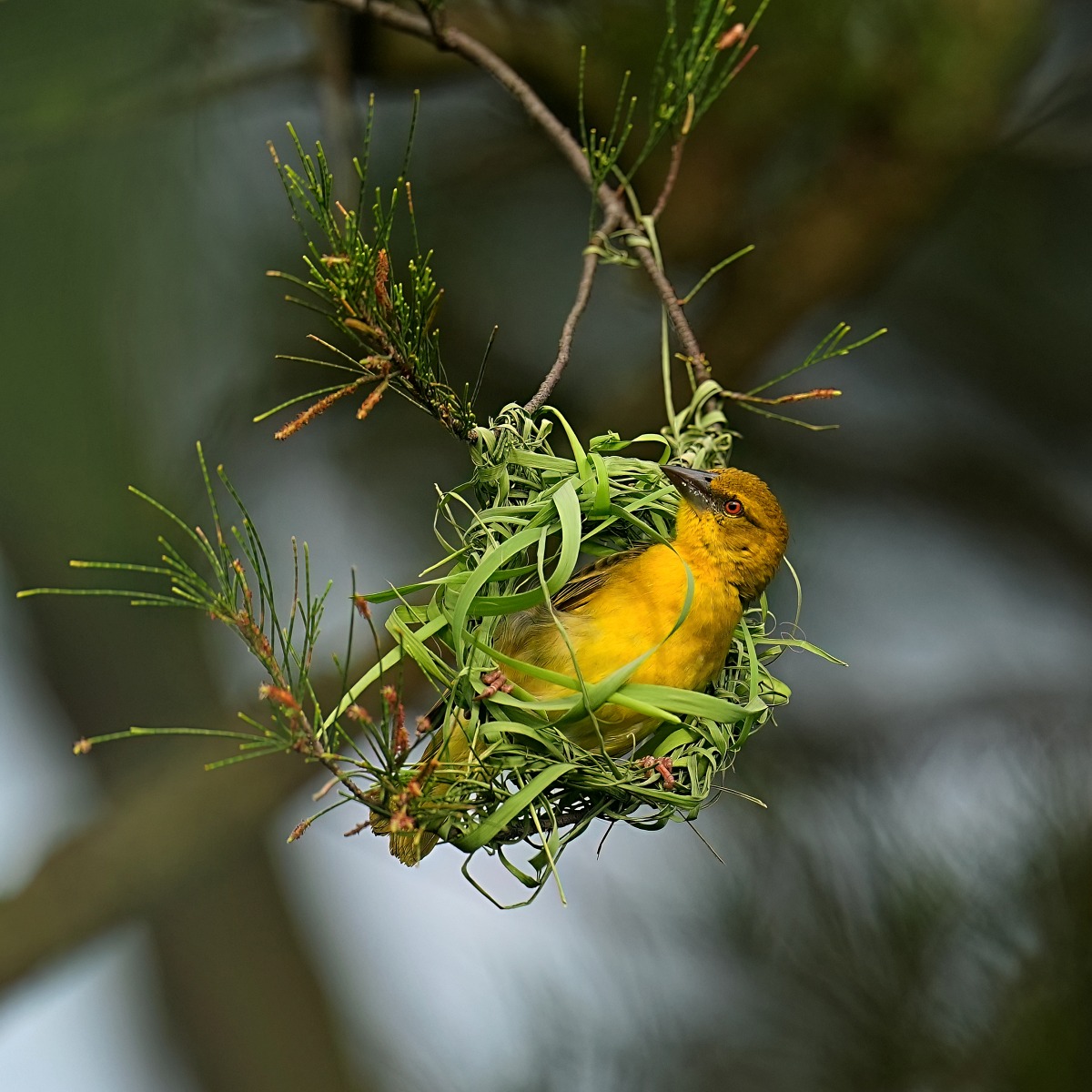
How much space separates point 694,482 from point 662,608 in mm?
199

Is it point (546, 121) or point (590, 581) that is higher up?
point (546, 121)

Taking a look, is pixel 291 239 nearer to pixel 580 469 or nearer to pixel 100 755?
pixel 580 469

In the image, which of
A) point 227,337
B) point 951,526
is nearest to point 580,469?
point 227,337

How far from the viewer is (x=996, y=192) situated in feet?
11.5

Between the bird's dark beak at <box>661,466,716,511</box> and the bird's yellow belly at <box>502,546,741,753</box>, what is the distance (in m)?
0.09

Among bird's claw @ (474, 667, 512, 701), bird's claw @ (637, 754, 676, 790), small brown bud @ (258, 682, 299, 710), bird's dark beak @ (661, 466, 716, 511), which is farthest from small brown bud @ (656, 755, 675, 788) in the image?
Result: small brown bud @ (258, 682, 299, 710)

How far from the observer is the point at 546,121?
1978 mm

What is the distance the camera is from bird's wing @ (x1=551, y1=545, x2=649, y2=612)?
188cm

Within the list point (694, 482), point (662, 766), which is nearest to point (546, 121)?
point (694, 482)

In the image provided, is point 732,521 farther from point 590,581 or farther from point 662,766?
point 662,766

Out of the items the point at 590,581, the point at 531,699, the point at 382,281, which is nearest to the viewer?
the point at 382,281

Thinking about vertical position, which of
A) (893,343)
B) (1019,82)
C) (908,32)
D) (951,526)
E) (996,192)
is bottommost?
(951,526)

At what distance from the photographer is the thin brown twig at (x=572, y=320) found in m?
1.51

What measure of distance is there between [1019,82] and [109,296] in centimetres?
246
